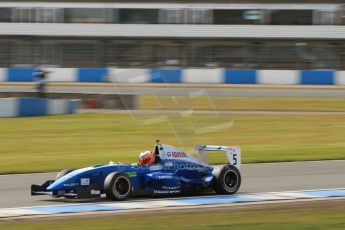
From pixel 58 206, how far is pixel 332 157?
7928mm

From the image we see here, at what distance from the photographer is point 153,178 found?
34.8ft

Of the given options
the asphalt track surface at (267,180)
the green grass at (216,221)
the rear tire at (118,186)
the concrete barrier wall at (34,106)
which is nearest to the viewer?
the green grass at (216,221)

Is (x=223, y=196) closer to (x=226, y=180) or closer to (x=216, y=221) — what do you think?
(x=226, y=180)

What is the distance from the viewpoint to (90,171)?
33.6 feet

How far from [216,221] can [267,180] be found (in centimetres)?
429

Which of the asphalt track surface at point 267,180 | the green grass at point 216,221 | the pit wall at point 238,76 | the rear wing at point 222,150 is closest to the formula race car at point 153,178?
the rear wing at point 222,150

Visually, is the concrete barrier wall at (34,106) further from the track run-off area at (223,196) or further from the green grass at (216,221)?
the green grass at (216,221)

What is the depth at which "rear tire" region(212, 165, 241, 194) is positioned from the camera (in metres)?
11.1

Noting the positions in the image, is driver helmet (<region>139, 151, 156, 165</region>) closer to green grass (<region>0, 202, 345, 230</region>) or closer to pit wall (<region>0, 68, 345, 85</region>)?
green grass (<region>0, 202, 345, 230</region>)

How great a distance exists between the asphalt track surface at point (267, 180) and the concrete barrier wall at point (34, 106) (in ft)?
41.2

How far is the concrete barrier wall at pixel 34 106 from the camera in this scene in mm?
25953

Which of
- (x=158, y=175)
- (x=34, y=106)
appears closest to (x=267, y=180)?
(x=158, y=175)

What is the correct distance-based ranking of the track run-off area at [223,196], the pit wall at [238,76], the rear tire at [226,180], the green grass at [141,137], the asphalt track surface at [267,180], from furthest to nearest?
the pit wall at [238,76]
the green grass at [141,137]
the rear tire at [226,180]
the asphalt track surface at [267,180]
the track run-off area at [223,196]

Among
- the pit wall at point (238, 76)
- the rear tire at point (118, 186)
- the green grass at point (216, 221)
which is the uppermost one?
the pit wall at point (238, 76)
